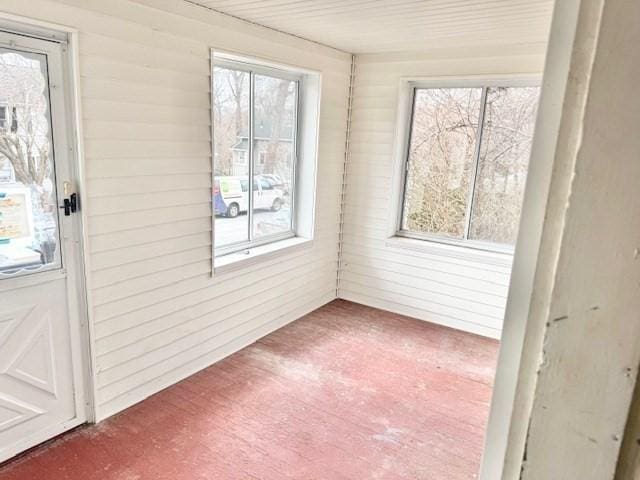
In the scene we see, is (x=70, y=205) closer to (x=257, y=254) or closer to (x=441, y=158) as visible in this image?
(x=257, y=254)

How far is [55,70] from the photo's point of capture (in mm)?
2117

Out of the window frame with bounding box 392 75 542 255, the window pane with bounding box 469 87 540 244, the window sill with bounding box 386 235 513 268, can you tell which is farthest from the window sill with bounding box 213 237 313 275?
the window pane with bounding box 469 87 540 244

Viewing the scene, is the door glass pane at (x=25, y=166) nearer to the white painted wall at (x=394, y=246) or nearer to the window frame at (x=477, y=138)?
the white painted wall at (x=394, y=246)

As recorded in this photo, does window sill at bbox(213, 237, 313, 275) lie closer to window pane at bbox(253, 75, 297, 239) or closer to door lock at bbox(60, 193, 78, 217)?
window pane at bbox(253, 75, 297, 239)

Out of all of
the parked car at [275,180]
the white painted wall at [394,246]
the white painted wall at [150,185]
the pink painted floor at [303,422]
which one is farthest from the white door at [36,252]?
the white painted wall at [394,246]

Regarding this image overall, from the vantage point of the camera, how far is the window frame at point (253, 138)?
311cm

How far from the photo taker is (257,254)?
3.55 metres

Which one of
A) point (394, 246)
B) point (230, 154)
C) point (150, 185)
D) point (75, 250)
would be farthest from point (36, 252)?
point (394, 246)

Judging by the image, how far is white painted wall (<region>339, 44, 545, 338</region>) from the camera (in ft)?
12.8

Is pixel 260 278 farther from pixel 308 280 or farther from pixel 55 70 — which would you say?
pixel 55 70

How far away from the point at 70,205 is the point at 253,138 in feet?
5.15

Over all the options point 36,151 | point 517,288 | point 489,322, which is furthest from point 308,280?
point 517,288

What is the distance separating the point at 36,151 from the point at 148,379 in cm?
153

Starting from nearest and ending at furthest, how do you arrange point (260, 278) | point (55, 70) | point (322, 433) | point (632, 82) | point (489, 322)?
point (632, 82) → point (55, 70) → point (322, 433) → point (260, 278) → point (489, 322)
